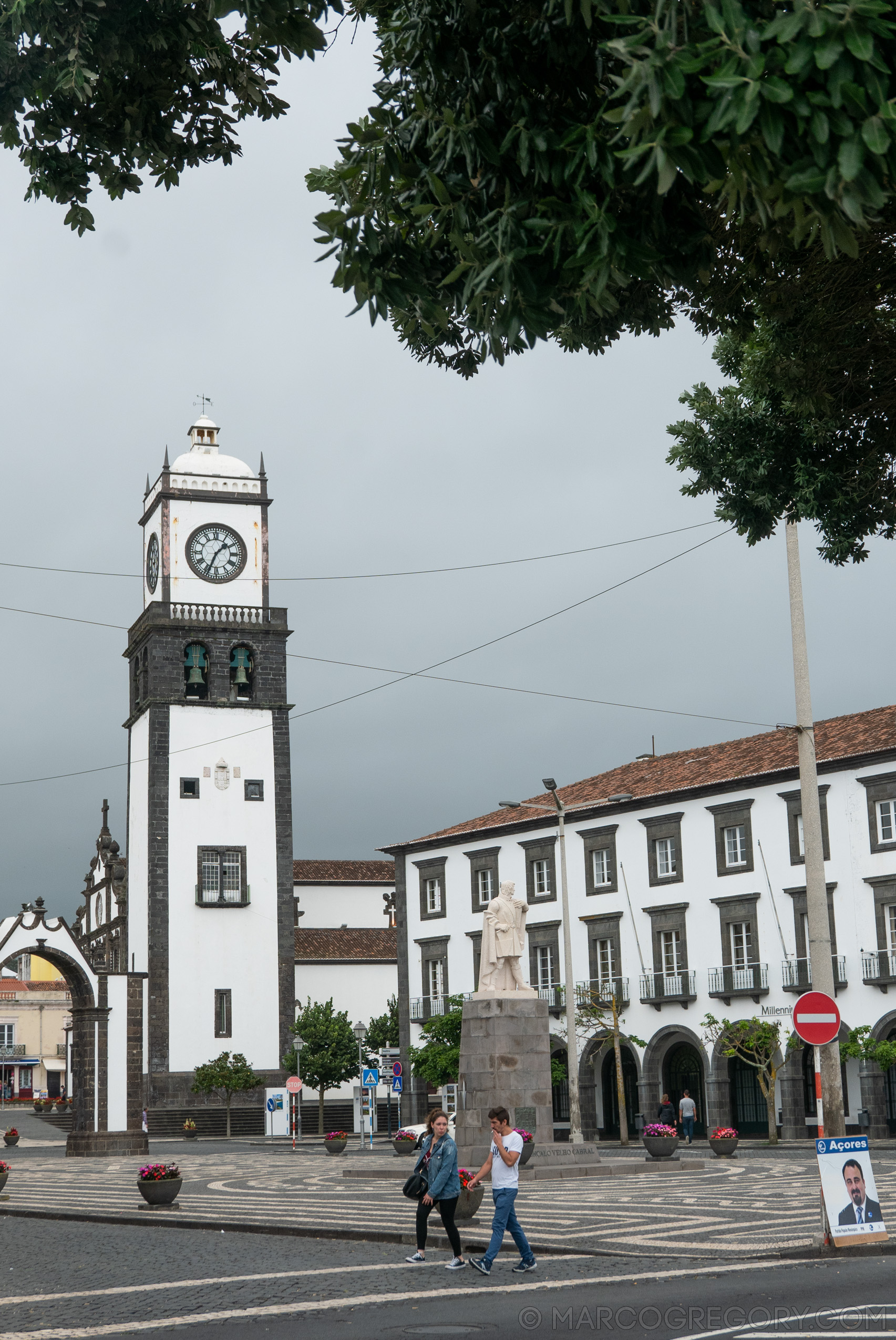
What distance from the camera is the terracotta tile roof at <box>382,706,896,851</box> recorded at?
4950 centimetres

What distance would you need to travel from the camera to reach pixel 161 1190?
79.7 ft

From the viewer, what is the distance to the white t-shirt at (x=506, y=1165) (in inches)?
566

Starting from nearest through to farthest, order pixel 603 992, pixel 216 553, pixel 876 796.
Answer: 1. pixel 876 796
2. pixel 603 992
3. pixel 216 553

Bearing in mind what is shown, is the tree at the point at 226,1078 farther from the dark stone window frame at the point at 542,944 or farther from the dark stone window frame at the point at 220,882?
the dark stone window frame at the point at 542,944

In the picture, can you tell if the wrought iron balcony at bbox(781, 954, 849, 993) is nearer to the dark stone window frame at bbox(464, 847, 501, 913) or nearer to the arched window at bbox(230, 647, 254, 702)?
the dark stone window frame at bbox(464, 847, 501, 913)

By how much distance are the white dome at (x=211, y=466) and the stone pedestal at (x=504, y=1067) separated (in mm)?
43989

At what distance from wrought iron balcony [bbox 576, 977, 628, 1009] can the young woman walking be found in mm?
37933

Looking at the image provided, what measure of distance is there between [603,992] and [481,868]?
28.3 ft

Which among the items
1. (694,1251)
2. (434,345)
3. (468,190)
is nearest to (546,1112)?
(694,1251)

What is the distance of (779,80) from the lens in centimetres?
499

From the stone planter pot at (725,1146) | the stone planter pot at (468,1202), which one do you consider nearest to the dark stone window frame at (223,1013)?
the stone planter pot at (725,1146)

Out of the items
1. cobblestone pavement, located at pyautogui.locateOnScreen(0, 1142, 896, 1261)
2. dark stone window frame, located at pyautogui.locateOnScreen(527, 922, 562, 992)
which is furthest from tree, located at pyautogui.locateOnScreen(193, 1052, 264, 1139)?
cobblestone pavement, located at pyautogui.locateOnScreen(0, 1142, 896, 1261)

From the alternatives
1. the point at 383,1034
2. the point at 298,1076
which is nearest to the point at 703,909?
the point at 298,1076

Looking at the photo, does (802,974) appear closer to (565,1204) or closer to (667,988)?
(667,988)
